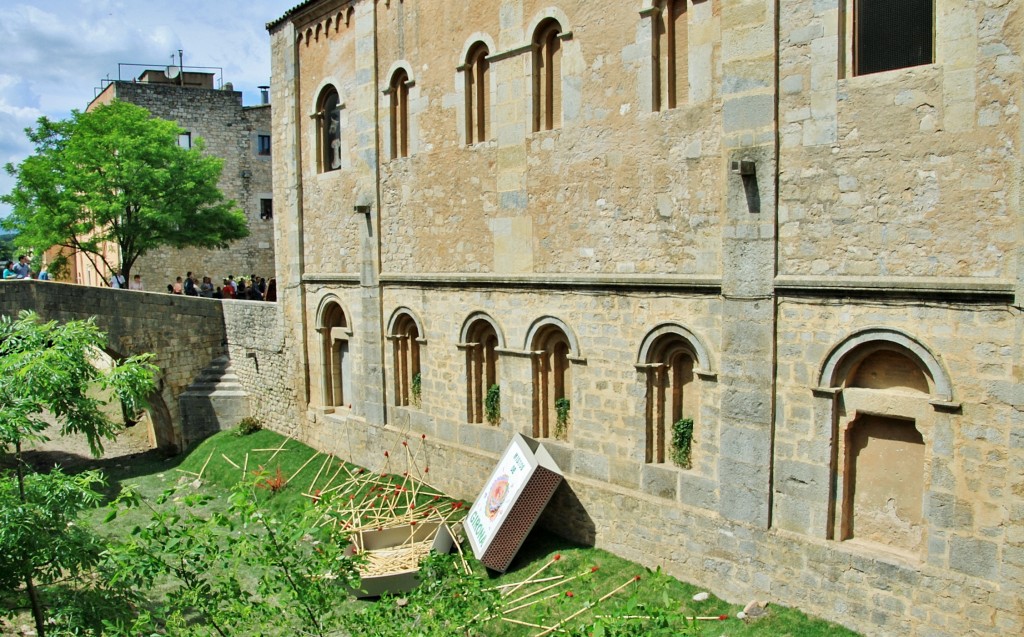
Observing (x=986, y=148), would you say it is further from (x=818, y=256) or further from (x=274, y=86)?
(x=274, y=86)

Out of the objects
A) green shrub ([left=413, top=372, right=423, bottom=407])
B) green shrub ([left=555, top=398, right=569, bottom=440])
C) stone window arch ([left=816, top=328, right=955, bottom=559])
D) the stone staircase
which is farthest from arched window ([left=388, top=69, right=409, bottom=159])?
stone window arch ([left=816, top=328, right=955, bottom=559])

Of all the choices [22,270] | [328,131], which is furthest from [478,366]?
[22,270]

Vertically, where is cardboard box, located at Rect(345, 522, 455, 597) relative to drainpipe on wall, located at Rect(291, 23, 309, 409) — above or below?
below

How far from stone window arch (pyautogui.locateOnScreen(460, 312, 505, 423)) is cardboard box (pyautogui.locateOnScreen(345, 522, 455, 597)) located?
1.97 metres

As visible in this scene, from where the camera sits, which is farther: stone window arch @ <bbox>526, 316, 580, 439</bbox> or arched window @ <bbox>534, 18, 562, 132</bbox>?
stone window arch @ <bbox>526, 316, 580, 439</bbox>

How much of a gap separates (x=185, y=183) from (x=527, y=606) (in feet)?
65.6

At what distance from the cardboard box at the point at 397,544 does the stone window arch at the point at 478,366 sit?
6.47ft

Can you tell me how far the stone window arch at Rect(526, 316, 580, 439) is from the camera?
1255 centimetres

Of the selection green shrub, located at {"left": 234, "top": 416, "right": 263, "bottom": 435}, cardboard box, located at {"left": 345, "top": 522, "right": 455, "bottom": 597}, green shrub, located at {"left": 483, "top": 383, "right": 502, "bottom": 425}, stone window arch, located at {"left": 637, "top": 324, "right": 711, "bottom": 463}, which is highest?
stone window arch, located at {"left": 637, "top": 324, "right": 711, "bottom": 463}

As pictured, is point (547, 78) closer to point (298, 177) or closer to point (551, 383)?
point (551, 383)

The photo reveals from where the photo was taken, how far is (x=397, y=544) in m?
13.1

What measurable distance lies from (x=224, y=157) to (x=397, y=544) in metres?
26.3

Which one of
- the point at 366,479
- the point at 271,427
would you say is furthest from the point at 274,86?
the point at 366,479

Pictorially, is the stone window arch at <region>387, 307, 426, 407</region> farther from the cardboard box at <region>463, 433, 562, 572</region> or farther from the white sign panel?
the cardboard box at <region>463, 433, 562, 572</region>
